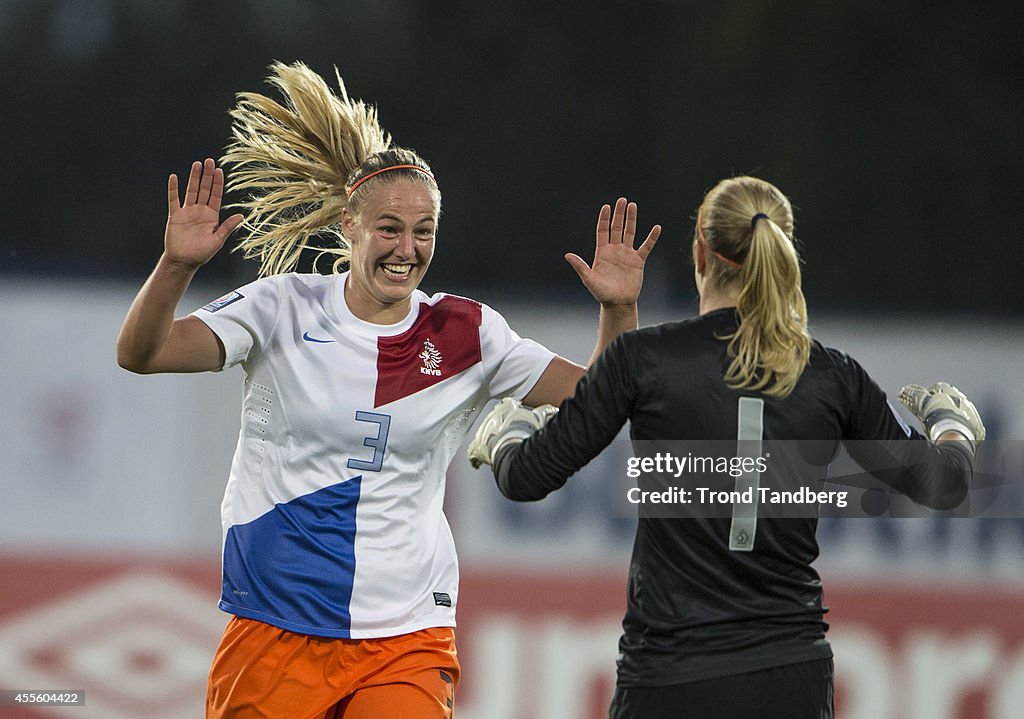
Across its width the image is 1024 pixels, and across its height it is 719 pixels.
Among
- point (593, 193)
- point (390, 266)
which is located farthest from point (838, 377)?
point (593, 193)

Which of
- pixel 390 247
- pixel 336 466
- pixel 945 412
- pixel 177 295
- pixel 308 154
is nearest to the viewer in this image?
pixel 945 412

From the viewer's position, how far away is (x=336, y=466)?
9.58ft

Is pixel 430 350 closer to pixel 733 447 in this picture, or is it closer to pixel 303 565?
pixel 303 565

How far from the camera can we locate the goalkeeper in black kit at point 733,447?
2.29 metres

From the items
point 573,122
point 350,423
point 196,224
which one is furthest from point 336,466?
point 573,122

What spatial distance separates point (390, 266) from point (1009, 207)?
386 centimetres

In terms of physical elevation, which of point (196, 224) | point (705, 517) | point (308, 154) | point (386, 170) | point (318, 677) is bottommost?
point (318, 677)

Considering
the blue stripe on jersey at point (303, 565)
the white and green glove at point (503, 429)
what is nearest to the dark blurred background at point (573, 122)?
the blue stripe on jersey at point (303, 565)

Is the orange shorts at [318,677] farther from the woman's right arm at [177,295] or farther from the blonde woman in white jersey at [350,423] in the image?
the woman's right arm at [177,295]

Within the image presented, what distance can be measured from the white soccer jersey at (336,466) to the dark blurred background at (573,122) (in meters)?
2.43

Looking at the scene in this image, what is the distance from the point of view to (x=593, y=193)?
18.5ft

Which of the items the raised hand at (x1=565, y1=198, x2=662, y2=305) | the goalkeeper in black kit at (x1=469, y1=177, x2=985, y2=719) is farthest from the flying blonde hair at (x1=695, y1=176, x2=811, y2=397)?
the raised hand at (x1=565, y1=198, x2=662, y2=305)

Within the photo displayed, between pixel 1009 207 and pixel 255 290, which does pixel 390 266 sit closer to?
pixel 255 290

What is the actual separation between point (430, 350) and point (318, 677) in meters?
0.79
